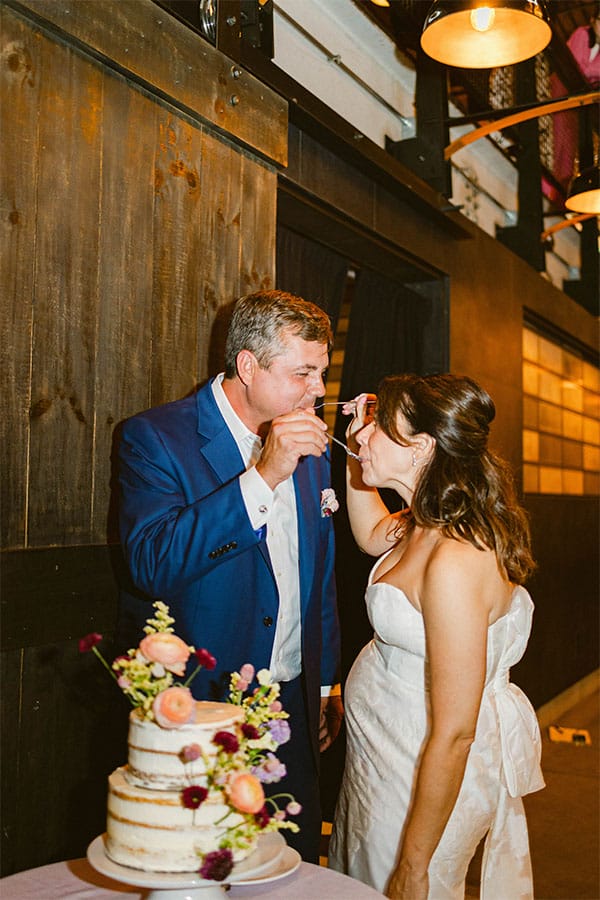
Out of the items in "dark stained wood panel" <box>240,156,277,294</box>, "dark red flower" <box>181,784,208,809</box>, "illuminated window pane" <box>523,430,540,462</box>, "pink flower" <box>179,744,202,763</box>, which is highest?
"dark stained wood panel" <box>240,156,277,294</box>

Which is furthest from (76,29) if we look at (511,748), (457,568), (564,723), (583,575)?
(583,575)

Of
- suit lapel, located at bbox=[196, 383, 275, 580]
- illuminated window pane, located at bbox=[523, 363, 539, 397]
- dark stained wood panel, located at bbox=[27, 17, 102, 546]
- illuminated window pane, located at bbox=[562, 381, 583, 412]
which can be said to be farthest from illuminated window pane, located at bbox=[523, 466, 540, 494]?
dark stained wood panel, located at bbox=[27, 17, 102, 546]

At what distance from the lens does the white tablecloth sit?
60.2 inches

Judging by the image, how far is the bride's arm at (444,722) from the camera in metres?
1.86

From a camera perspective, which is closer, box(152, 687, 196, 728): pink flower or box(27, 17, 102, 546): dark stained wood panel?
box(152, 687, 196, 728): pink flower

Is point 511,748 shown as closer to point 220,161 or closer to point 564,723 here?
point 220,161

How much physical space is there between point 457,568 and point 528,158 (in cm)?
525

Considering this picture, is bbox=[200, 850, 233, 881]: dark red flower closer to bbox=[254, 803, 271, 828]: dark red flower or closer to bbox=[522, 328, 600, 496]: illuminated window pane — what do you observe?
bbox=[254, 803, 271, 828]: dark red flower

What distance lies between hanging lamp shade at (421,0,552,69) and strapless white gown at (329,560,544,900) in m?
2.07

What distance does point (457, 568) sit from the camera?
1.95 meters

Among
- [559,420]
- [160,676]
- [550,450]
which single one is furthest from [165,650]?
[559,420]

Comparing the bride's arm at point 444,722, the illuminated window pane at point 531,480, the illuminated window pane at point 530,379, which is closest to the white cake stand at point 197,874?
the bride's arm at point 444,722

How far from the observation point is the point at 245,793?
4.00 ft

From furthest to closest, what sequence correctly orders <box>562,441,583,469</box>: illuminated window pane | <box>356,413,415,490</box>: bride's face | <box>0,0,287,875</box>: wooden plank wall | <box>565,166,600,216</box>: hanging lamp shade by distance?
<box>562,441,583,469</box>: illuminated window pane → <box>565,166,600,216</box>: hanging lamp shade → <box>356,413,415,490</box>: bride's face → <box>0,0,287,875</box>: wooden plank wall
